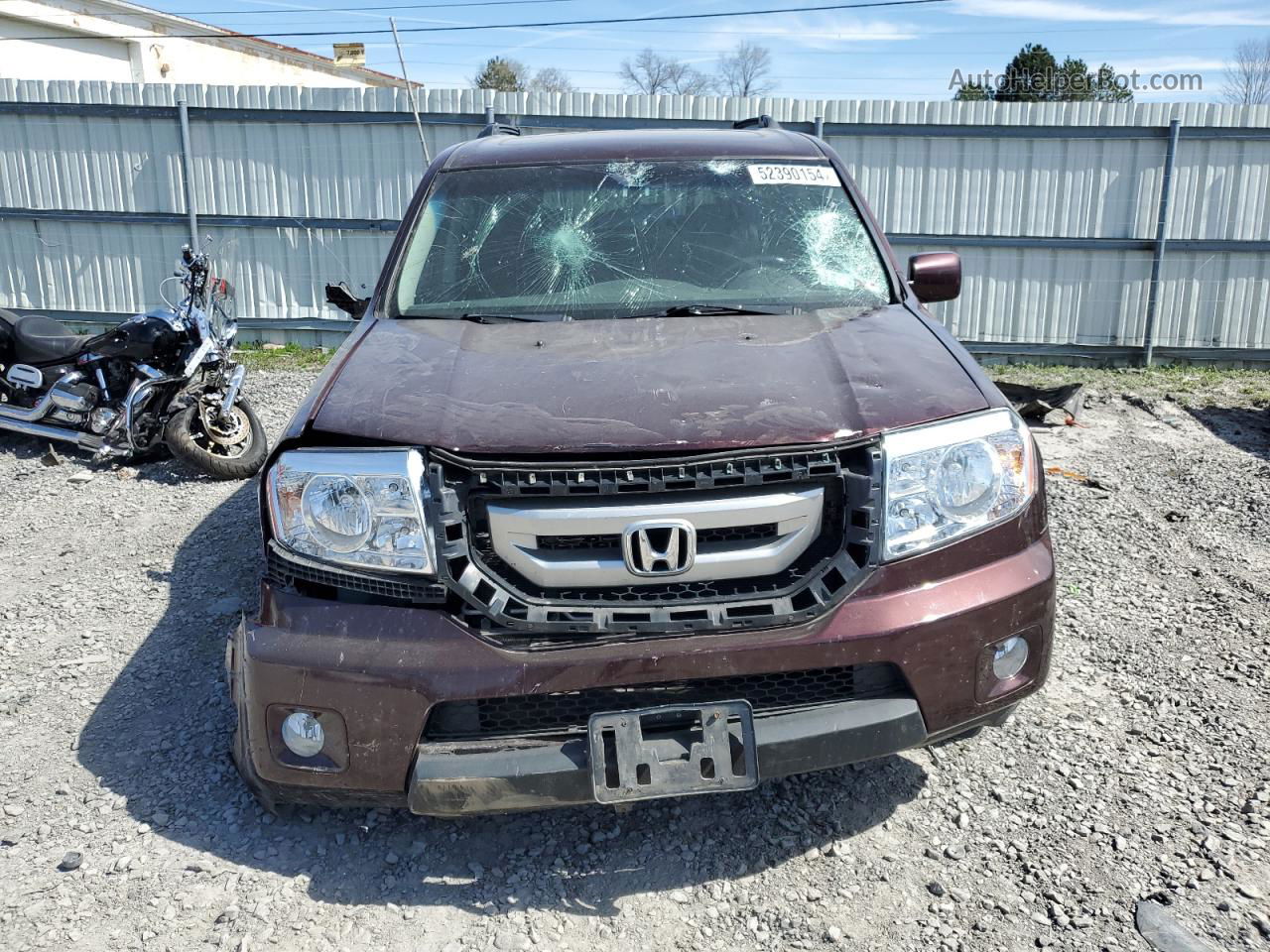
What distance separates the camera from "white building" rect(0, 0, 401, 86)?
73.3 feet

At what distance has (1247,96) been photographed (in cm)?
4156

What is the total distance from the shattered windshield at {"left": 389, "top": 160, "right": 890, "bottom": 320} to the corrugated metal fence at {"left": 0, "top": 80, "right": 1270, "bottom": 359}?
6.95 m

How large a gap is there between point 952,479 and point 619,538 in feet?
2.73

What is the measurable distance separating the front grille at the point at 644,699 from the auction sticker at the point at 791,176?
2091 mm

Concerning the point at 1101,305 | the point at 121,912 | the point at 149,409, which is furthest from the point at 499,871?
the point at 1101,305

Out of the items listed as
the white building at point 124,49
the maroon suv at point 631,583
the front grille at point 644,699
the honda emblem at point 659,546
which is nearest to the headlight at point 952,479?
the maroon suv at point 631,583

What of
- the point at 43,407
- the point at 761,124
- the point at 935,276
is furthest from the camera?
the point at 43,407

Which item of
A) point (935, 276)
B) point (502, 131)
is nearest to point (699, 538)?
point (935, 276)

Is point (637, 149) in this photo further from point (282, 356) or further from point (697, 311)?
point (282, 356)

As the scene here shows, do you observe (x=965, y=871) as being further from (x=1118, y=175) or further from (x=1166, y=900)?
(x=1118, y=175)

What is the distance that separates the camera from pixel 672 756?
7.47 ft

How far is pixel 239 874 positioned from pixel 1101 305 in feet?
33.2

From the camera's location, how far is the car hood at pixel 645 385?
2.35 meters

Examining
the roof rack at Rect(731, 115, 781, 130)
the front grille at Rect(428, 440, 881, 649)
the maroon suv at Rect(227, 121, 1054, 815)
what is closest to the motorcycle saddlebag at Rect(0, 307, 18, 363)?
the roof rack at Rect(731, 115, 781, 130)
